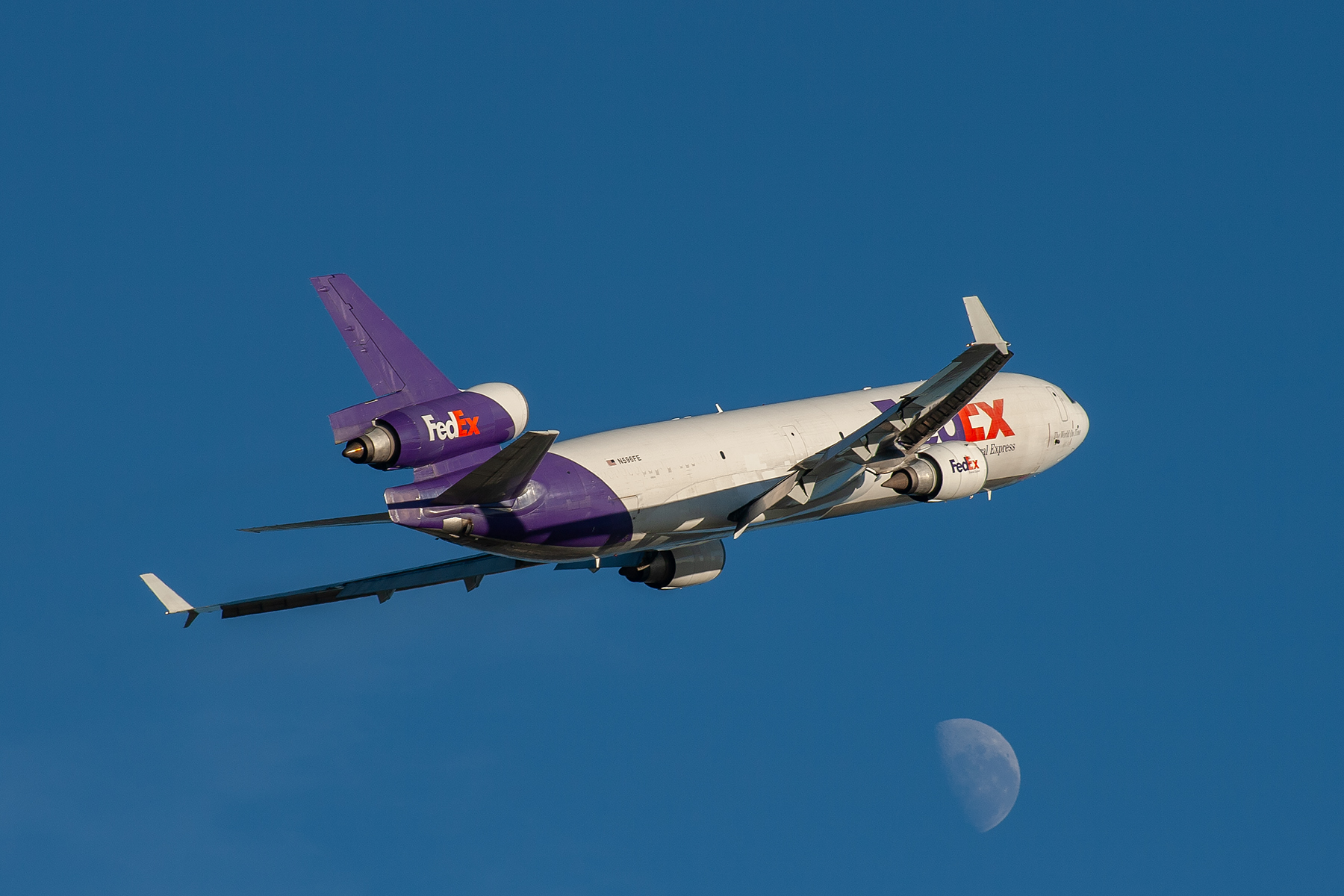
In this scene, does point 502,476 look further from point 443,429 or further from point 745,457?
point 745,457

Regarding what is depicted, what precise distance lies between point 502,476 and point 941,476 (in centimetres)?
1203

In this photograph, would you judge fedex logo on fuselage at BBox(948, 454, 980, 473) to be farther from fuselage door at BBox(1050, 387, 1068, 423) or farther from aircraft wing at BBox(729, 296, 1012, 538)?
fuselage door at BBox(1050, 387, 1068, 423)

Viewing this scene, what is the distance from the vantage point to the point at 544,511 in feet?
126

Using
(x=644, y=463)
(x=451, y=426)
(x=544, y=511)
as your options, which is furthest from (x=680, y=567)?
(x=451, y=426)

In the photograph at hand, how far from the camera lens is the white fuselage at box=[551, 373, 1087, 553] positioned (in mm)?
40469

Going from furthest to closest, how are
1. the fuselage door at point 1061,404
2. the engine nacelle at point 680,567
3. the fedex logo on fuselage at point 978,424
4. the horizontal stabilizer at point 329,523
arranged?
the fuselage door at point 1061,404 < the fedex logo on fuselage at point 978,424 < the engine nacelle at point 680,567 < the horizontal stabilizer at point 329,523

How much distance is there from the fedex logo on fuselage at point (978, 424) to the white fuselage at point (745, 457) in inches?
1.2

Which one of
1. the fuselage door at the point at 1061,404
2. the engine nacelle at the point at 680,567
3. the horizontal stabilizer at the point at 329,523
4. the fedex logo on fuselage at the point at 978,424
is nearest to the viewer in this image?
the horizontal stabilizer at the point at 329,523

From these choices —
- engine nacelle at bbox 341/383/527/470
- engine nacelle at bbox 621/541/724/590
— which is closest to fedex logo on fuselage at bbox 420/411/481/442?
engine nacelle at bbox 341/383/527/470

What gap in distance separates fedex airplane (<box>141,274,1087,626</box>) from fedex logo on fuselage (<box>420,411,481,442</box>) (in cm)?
3

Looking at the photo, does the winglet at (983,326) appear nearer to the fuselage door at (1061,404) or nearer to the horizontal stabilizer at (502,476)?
the horizontal stabilizer at (502,476)

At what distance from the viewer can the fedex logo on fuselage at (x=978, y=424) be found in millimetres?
46250

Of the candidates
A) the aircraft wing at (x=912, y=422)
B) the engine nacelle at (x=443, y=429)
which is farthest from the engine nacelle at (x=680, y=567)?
the engine nacelle at (x=443, y=429)

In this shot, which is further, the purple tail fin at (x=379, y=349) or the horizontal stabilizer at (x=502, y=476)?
the purple tail fin at (x=379, y=349)
